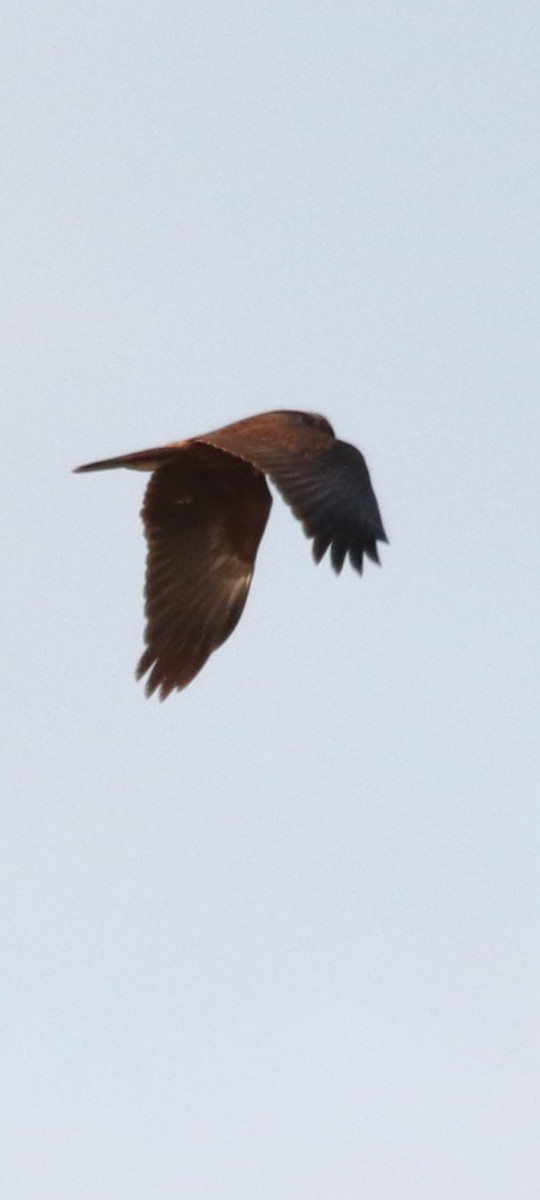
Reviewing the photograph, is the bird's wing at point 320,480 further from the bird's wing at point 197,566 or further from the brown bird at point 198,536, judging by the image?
the bird's wing at point 197,566

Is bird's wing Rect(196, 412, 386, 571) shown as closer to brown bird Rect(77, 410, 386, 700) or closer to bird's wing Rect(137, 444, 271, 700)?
brown bird Rect(77, 410, 386, 700)

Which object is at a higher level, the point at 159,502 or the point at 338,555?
the point at 159,502

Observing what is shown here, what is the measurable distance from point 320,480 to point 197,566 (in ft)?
6.88

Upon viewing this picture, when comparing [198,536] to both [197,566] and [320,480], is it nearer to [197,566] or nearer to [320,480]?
[197,566]

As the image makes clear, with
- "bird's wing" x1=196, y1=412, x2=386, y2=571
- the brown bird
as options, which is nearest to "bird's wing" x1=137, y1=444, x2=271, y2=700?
the brown bird

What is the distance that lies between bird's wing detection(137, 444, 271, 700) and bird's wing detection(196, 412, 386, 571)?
904mm

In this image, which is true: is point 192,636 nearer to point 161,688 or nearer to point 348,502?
point 161,688

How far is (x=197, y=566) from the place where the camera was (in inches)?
664

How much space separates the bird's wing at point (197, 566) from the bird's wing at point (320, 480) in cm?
90

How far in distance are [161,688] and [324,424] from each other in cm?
177

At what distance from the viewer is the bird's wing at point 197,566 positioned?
54.8 feet

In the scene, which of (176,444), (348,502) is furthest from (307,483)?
(176,444)

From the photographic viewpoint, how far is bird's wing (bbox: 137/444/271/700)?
1670cm

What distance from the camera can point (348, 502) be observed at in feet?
48.8
